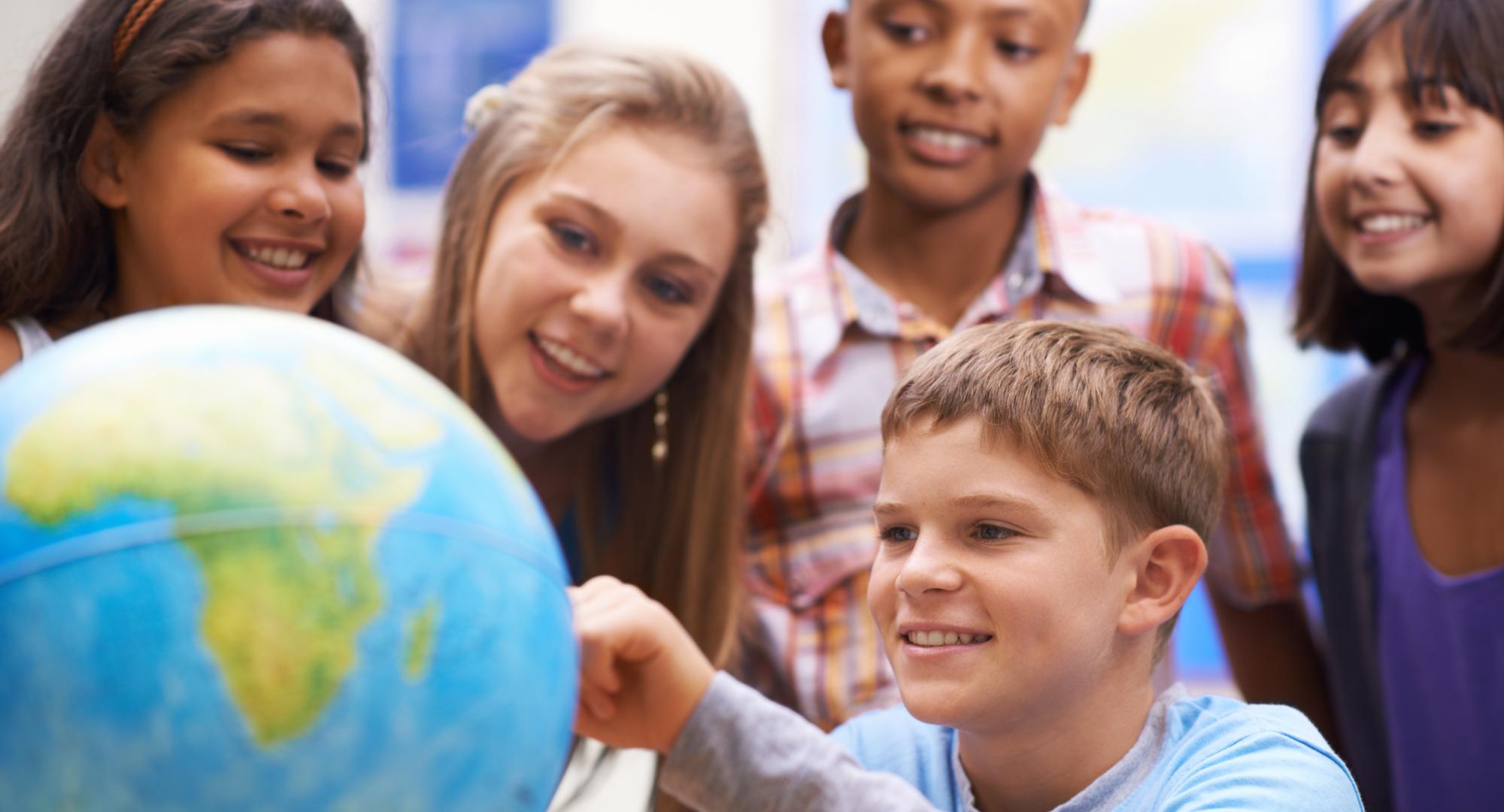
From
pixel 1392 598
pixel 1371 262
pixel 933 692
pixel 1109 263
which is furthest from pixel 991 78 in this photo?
pixel 933 692

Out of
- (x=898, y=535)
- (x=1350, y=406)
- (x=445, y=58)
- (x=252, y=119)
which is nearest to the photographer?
(x=898, y=535)

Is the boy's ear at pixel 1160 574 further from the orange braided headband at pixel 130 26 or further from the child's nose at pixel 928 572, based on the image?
the orange braided headband at pixel 130 26

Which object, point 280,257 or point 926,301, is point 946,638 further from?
point 926,301

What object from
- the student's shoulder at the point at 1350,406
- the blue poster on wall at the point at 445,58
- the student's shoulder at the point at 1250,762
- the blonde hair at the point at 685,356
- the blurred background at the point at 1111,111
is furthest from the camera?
the blue poster on wall at the point at 445,58

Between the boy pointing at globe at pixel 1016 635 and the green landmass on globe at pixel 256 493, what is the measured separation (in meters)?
0.37

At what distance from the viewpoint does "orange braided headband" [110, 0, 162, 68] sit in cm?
170

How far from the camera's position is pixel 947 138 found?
2.31 meters

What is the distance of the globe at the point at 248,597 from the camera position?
0.93 metres

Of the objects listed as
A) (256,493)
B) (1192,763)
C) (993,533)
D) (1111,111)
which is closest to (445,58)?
(1111,111)

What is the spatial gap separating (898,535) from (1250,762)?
38 cm

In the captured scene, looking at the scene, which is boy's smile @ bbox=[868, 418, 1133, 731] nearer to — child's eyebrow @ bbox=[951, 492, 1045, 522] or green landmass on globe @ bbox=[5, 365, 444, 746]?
child's eyebrow @ bbox=[951, 492, 1045, 522]

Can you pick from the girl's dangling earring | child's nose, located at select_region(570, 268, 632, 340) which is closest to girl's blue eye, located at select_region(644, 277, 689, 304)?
child's nose, located at select_region(570, 268, 632, 340)

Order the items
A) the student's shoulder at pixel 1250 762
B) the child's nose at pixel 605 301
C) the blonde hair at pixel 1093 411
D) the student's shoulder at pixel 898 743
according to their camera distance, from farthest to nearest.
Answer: the child's nose at pixel 605 301 < the student's shoulder at pixel 898 743 < the blonde hair at pixel 1093 411 < the student's shoulder at pixel 1250 762

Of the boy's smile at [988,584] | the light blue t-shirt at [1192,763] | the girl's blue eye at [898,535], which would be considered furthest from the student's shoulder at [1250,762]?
the girl's blue eye at [898,535]
